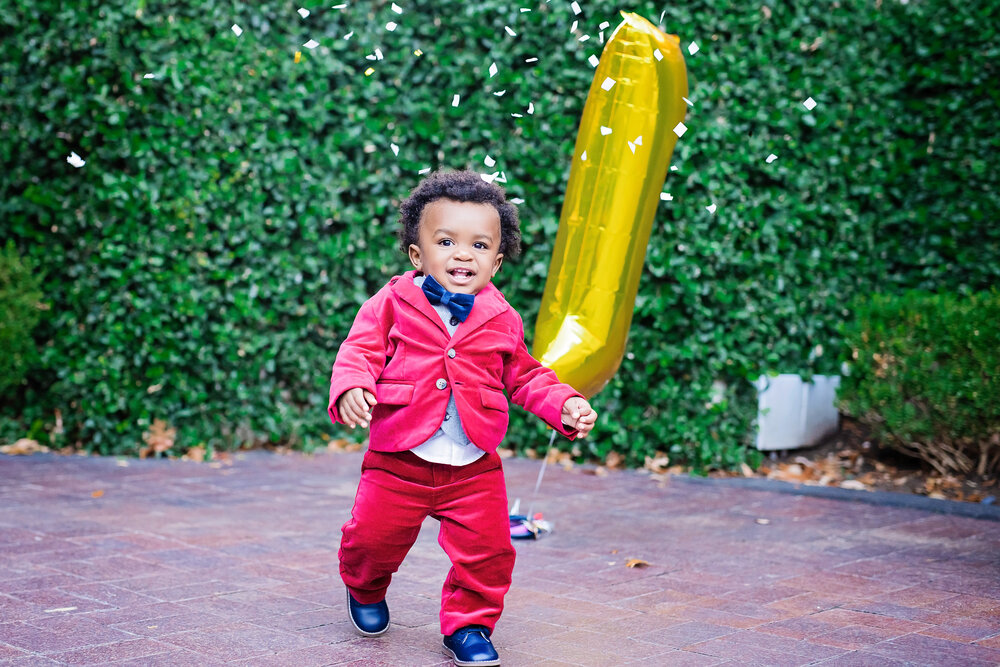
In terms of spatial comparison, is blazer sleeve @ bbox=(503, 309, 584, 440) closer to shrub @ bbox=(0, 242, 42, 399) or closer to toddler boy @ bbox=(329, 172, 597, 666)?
toddler boy @ bbox=(329, 172, 597, 666)

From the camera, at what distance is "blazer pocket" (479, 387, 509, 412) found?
9.27 feet

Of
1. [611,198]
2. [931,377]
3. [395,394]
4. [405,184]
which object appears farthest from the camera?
[405,184]

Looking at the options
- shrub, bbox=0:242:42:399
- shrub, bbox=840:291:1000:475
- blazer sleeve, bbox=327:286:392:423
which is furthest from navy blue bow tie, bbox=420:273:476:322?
shrub, bbox=0:242:42:399

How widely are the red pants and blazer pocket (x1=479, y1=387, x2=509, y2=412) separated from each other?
154mm

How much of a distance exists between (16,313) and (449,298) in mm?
4025

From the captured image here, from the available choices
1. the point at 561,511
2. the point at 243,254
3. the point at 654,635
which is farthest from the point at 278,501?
the point at 654,635

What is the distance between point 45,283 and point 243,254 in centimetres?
121

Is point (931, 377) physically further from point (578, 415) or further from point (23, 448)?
point (23, 448)

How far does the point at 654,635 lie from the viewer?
9.91 feet

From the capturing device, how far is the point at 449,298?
282 centimetres

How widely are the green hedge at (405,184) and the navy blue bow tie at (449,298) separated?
3.27 metres

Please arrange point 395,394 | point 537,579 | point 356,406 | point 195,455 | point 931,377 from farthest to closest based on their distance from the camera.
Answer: point 195,455 → point 931,377 → point 537,579 → point 395,394 → point 356,406

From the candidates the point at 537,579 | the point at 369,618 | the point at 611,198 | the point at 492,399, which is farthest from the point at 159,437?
the point at 492,399

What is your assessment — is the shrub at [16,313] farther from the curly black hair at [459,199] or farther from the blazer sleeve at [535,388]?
the blazer sleeve at [535,388]
